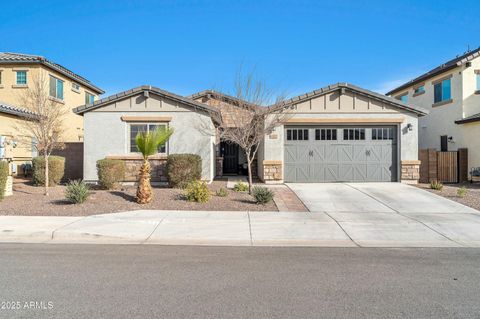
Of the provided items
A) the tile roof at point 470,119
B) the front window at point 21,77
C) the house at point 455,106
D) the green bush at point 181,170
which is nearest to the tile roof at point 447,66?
the house at point 455,106

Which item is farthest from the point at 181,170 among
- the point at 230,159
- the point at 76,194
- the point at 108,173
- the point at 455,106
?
the point at 455,106

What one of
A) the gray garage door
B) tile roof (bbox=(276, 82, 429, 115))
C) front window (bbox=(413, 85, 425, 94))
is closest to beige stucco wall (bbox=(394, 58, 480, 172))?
front window (bbox=(413, 85, 425, 94))

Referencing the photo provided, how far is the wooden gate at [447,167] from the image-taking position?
15.9 m

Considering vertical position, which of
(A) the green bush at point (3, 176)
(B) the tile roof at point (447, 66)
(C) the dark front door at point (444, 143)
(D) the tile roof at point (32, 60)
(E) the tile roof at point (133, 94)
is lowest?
(A) the green bush at point (3, 176)

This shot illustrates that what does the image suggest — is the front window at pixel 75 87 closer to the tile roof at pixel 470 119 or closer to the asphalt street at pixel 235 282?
the asphalt street at pixel 235 282

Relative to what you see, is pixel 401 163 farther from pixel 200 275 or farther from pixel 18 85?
pixel 18 85

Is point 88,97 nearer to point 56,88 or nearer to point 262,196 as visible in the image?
point 56,88

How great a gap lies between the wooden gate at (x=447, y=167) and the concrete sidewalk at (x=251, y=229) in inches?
300

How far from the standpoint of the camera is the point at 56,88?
22703mm

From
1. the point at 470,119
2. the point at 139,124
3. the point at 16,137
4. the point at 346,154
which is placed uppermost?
the point at 470,119

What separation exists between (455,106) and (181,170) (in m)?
15.8

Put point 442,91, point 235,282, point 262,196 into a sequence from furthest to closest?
1. point 442,91
2. point 262,196
3. point 235,282

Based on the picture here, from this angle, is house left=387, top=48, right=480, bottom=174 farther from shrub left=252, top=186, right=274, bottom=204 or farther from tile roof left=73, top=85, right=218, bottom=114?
tile roof left=73, top=85, right=218, bottom=114

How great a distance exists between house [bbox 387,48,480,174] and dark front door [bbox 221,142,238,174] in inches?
494
